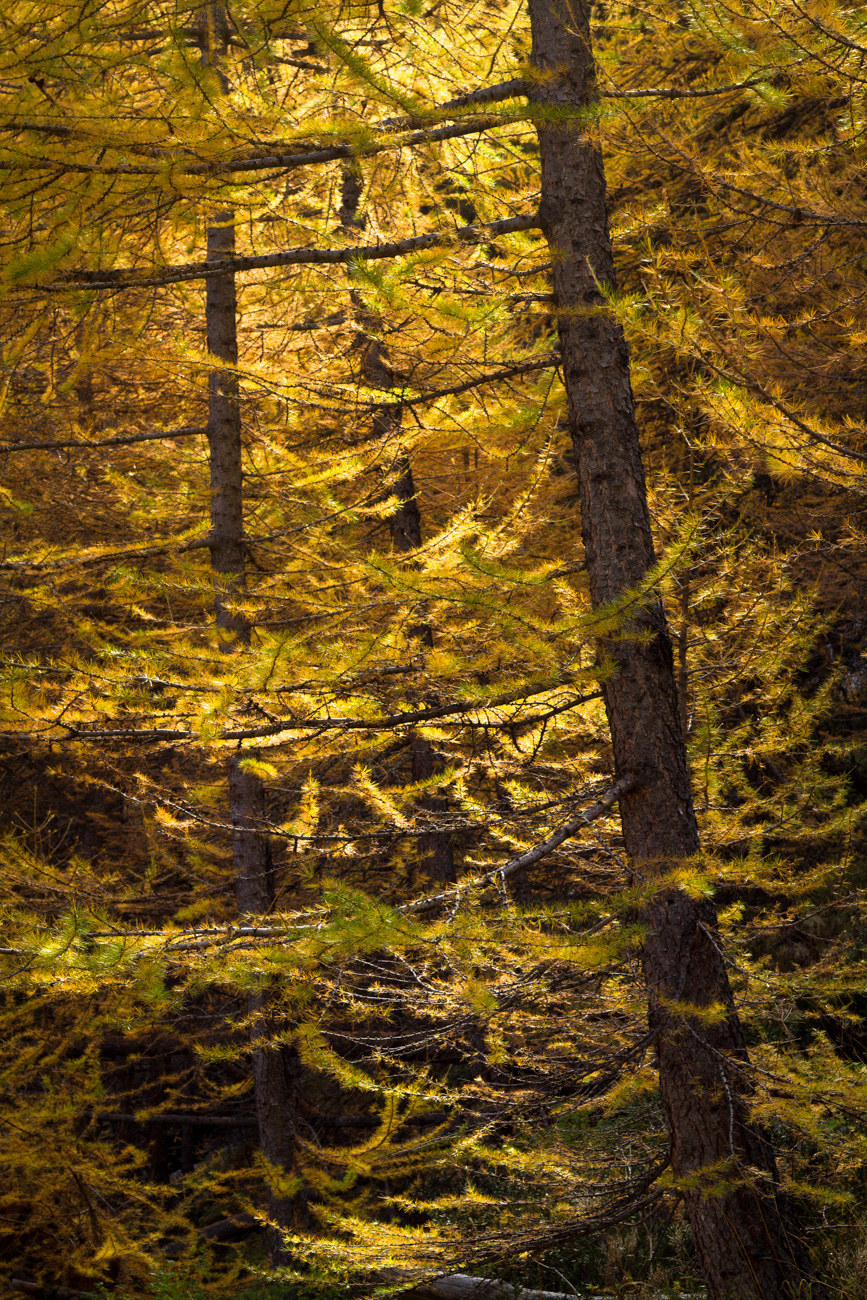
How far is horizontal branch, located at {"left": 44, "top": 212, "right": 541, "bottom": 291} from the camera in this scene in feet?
12.8

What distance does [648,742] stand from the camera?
404cm

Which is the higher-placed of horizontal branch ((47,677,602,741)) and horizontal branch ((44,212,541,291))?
horizontal branch ((44,212,541,291))

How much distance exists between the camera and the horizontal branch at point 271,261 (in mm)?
3895

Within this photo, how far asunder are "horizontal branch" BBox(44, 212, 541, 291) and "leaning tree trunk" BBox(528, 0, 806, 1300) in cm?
40

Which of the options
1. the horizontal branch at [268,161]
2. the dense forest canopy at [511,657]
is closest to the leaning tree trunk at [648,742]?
the dense forest canopy at [511,657]

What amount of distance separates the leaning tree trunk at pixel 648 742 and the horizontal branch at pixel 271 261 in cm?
40

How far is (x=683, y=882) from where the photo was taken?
3.15 metres

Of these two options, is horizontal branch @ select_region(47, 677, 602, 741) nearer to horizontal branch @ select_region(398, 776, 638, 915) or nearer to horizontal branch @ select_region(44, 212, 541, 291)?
horizontal branch @ select_region(398, 776, 638, 915)

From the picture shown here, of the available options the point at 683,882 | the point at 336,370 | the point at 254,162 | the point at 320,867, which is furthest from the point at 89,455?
the point at 683,882

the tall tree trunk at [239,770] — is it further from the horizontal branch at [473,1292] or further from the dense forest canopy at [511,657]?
the horizontal branch at [473,1292]

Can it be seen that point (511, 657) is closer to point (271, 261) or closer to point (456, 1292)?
point (271, 261)

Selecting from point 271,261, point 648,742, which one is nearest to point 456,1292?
point 648,742

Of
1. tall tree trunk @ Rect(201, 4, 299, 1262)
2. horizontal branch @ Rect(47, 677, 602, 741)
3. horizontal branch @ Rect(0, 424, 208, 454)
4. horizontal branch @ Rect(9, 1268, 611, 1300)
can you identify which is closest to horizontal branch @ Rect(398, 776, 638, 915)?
horizontal branch @ Rect(47, 677, 602, 741)

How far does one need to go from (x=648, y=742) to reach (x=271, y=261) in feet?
8.76
